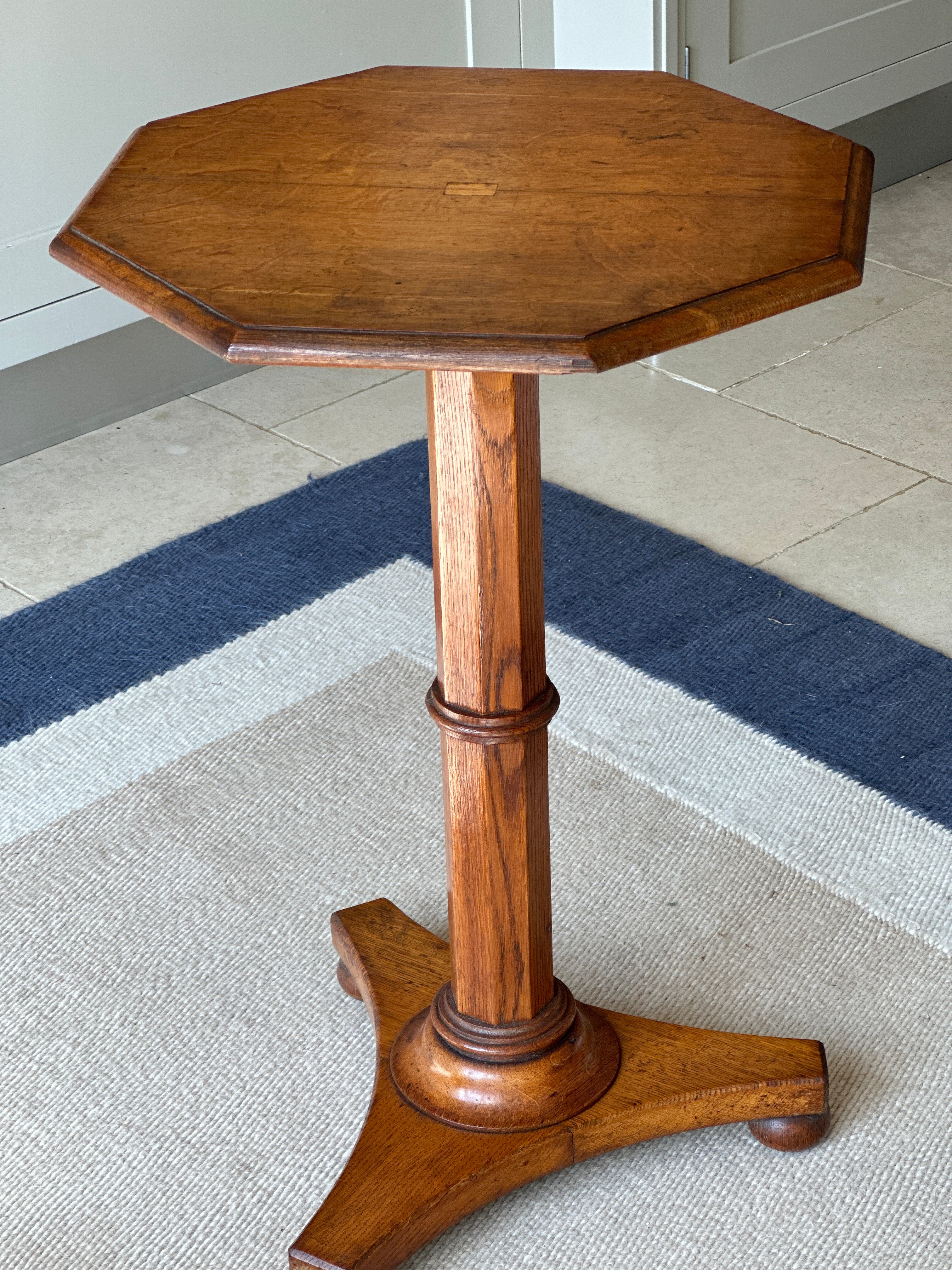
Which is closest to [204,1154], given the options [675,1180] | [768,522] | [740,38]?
[675,1180]

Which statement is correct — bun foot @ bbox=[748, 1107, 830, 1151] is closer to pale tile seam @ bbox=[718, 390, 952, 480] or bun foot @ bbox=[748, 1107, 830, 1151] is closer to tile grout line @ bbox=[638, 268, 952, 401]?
pale tile seam @ bbox=[718, 390, 952, 480]

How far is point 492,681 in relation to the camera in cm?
107

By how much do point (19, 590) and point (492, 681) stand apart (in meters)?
1.24

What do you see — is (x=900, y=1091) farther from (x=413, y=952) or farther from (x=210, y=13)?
(x=210, y=13)

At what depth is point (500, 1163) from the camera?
1170 mm

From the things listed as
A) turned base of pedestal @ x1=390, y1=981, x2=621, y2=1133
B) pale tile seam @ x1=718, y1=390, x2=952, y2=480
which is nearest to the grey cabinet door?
pale tile seam @ x1=718, y1=390, x2=952, y2=480

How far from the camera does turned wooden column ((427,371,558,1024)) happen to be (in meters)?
1.00

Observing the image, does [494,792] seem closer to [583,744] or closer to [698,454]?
[583,744]

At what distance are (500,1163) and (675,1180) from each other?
0.17m

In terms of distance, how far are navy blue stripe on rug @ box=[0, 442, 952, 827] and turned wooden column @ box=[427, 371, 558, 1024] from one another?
0.65 metres

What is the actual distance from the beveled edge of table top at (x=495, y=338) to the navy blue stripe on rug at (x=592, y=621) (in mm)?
928

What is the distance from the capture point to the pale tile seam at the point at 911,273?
116 inches

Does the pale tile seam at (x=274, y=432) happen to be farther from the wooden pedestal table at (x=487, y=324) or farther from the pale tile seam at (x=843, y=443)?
the wooden pedestal table at (x=487, y=324)

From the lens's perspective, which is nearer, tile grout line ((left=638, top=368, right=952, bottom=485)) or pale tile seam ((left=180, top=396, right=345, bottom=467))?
tile grout line ((left=638, top=368, right=952, bottom=485))
